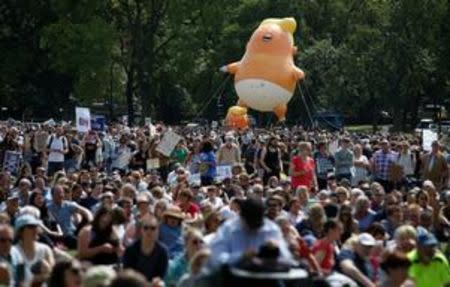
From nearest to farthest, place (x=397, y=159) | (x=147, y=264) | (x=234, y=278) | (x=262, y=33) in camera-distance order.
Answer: (x=234, y=278), (x=147, y=264), (x=397, y=159), (x=262, y=33)

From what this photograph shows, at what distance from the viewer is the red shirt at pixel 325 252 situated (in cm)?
1211

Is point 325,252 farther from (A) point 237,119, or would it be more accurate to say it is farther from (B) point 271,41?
(A) point 237,119

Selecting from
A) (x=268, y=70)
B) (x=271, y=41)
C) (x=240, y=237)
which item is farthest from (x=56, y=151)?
(x=240, y=237)

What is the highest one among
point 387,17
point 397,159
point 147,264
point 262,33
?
point 387,17

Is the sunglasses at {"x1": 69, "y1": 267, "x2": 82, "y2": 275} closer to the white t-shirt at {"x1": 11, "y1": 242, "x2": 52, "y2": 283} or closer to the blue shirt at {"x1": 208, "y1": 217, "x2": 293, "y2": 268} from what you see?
the blue shirt at {"x1": 208, "y1": 217, "x2": 293, "y2": 268}

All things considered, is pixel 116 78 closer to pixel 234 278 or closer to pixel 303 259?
pixel 303 259

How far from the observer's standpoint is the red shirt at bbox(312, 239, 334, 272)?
12.1m

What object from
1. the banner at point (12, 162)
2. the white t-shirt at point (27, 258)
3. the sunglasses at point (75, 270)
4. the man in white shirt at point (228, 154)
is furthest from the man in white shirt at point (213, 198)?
the banner at point (12, 162)

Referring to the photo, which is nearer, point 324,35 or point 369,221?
point 369,221

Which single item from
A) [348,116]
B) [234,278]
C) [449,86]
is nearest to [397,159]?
[234,278]

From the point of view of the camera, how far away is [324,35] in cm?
7512

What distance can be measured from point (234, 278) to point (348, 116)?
77918 mm

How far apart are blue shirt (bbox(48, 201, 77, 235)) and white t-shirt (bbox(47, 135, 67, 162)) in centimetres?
1109

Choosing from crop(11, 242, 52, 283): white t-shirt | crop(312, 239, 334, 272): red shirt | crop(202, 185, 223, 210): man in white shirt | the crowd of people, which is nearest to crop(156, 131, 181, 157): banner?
the crowd of people
